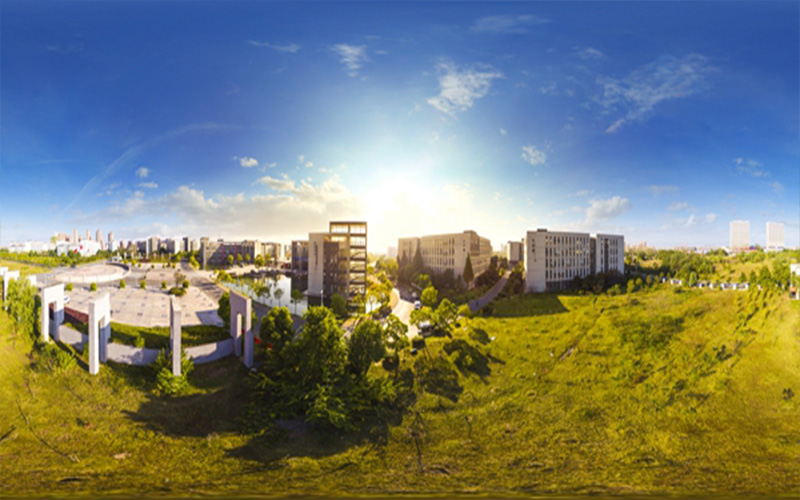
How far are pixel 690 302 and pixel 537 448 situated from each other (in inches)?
276

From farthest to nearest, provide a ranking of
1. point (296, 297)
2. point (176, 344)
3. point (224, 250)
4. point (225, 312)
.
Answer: point (224, 250), point (296, 297), point (225, 312), point (176, 344)

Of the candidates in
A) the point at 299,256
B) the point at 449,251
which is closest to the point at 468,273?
the point at 449,251

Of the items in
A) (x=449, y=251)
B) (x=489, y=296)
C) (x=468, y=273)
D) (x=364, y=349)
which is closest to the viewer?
(x=364, y=349)

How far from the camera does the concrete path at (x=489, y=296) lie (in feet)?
30.1

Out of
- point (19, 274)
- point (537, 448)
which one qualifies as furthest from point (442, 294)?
point (19, 274)

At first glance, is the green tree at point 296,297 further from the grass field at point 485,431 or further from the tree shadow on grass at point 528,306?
the tree shadow on grass at point 528,306

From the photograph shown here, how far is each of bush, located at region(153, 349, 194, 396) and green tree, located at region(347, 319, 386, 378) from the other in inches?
98.6

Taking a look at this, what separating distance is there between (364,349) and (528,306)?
6.40 meters

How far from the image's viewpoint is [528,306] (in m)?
9.26

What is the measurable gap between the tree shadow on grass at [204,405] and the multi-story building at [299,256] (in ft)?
7.62

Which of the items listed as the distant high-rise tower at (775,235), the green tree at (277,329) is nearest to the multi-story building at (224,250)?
the green tree at (277,329)

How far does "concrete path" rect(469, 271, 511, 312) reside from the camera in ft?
30.1

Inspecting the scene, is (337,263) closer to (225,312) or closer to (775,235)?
(225,312)

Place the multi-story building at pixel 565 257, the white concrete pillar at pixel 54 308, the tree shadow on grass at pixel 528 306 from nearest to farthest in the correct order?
the white concrete pillar at pixel 54 308 → the tree shadow on grass at pixel 528 306 → the multi-story building at pixel 565 257
